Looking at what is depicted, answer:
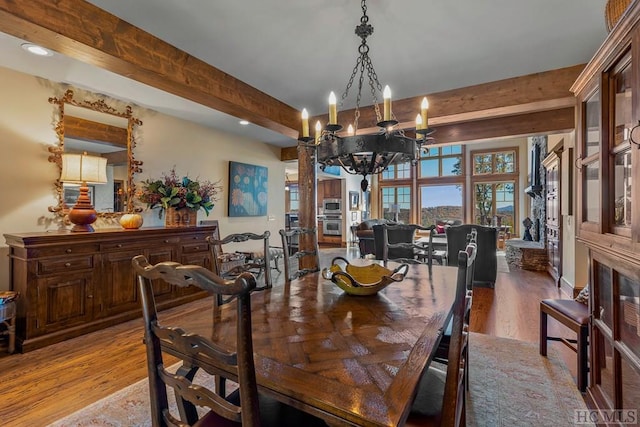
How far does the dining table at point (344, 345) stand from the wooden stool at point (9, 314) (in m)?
2.33

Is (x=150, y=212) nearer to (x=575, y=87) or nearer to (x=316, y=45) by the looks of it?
(x=316, y=45)

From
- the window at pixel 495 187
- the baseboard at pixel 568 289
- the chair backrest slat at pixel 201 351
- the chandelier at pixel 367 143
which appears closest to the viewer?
the chair backrest slat at pixel 201 351

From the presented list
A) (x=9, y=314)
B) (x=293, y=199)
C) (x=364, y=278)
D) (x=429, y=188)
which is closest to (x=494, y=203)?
(x=429, y=188)

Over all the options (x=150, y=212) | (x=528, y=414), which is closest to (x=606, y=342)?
(x=528, y=414)

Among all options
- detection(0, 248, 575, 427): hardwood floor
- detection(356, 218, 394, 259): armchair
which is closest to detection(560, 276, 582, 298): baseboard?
detection(0, 248, 575, 427): hardwood floor

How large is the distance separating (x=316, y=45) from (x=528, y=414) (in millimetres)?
2983

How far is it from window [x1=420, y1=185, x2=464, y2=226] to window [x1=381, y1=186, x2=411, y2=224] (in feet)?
1.69

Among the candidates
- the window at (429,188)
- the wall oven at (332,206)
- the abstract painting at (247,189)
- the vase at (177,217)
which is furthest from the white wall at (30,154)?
the window at (429,188)

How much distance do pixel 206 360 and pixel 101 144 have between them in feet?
12.1

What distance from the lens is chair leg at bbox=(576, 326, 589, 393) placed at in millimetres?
1996

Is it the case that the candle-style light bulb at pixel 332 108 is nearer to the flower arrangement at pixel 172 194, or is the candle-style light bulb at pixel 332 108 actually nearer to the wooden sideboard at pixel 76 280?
the wooden sideboard at pixel 76 280

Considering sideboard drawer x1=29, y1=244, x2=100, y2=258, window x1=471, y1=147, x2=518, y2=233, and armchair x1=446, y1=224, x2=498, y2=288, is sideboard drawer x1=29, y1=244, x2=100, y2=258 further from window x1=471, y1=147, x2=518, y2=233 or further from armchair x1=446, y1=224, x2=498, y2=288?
window x1=471, y1=147, x2=518, y2=233

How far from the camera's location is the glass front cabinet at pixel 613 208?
4.17 ft

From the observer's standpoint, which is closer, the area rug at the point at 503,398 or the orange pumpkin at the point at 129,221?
the area rug at the point at 503,398
